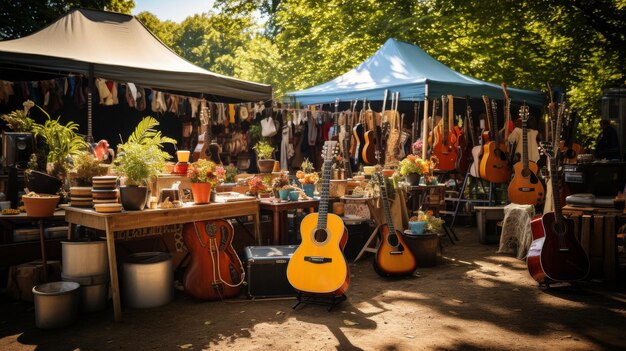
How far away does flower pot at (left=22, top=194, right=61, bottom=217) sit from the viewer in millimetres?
4652

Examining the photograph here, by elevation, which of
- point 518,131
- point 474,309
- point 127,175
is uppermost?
point 518,131

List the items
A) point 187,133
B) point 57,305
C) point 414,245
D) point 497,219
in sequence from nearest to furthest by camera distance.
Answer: point 57,305, point 414,245, point 497,219, point 187,133

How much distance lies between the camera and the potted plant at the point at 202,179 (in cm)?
501

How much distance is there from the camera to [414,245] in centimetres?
655

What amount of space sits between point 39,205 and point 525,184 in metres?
6.89

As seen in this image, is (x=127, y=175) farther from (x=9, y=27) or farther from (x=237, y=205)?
(x=9, y=27)

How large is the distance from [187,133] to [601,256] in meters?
8.40

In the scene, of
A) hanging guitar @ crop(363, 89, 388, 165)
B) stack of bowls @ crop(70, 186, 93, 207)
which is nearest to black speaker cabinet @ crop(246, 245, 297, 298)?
→ stack of bowls @ crop(70, 186, 93, 207)

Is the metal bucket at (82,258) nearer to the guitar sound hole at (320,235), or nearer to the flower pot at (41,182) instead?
the flower pot at (41,182)

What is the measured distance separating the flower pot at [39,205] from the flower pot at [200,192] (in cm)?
128

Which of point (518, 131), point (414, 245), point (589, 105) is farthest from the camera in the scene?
point (589, 105)

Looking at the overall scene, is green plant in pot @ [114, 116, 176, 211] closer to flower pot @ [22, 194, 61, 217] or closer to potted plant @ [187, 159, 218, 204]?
potted plant @ [187, 159, 218, 204]

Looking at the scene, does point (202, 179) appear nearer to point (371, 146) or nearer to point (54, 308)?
point (54, 308)

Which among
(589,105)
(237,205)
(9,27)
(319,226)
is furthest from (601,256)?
(9,27)
